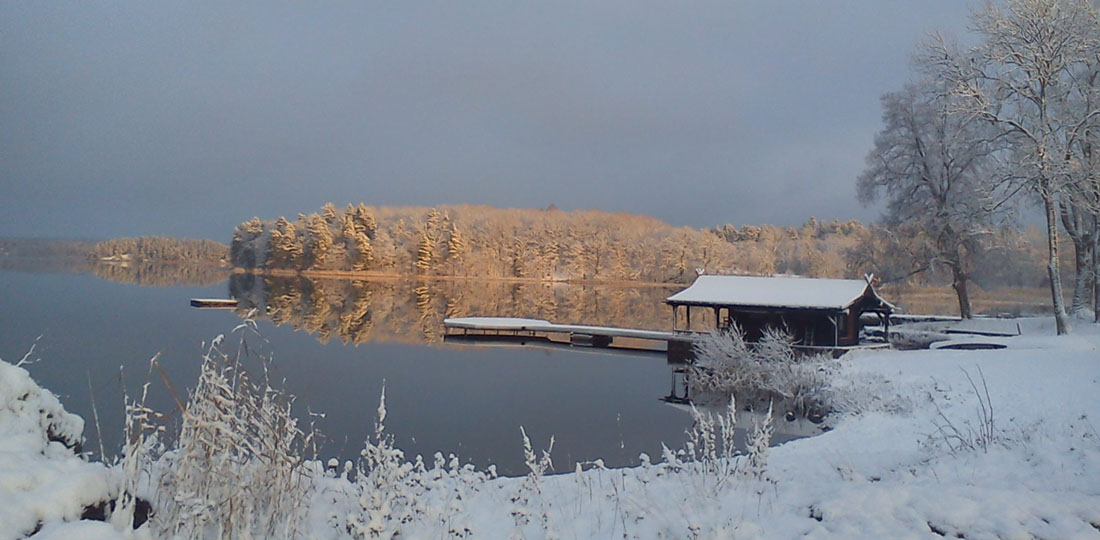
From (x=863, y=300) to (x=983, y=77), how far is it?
741cm

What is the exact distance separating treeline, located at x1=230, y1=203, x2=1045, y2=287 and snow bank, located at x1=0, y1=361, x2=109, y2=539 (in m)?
72.7

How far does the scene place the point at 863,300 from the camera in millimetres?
23406

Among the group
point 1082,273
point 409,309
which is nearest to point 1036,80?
point 1082,273

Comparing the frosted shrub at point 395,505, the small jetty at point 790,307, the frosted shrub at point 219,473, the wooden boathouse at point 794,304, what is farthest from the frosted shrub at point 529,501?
the wooden boathouse at point 794,304

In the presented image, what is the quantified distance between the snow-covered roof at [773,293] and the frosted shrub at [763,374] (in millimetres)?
2507

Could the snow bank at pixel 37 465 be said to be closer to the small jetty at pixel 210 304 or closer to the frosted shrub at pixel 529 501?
the frosted shrub at pixel 529 501

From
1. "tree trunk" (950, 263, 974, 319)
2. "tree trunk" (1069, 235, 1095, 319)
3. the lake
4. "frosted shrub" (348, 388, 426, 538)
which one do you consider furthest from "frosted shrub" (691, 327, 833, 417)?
"tree trunk" (950, 263, 974, 319)

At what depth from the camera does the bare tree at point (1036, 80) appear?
18750 millimetres

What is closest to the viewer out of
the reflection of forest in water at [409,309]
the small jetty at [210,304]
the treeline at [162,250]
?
the reflection of forest in water at [409,309]

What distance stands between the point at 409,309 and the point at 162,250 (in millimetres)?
85887

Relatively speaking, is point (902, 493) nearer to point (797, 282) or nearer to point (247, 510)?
point (247, 510)

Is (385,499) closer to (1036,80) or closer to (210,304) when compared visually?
(1036,80)

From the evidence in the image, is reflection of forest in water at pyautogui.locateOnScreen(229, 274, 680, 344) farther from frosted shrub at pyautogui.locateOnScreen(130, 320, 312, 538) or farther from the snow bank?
frosted shrub at pyautogui.locateOnScreen(130, 320, 312, 538)

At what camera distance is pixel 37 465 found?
311 cm
